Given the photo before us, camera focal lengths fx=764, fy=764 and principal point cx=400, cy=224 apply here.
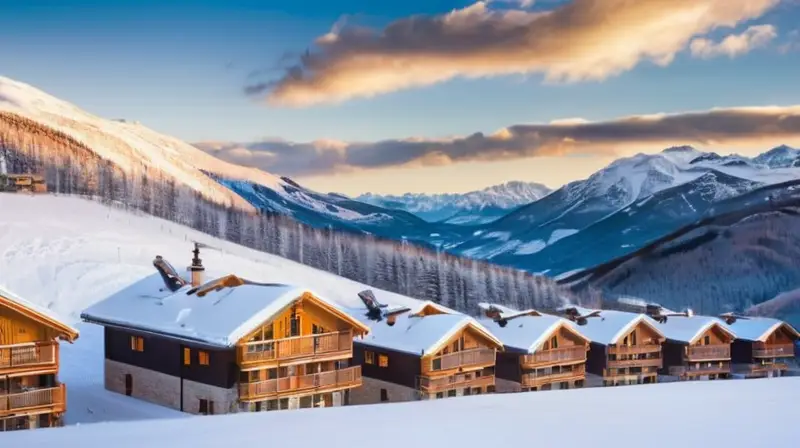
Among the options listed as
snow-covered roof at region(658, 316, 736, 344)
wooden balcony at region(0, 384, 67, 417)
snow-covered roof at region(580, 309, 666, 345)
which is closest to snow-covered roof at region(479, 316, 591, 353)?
snow-covered roof at region(580, 309, 666, 345)

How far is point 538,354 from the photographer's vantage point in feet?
165

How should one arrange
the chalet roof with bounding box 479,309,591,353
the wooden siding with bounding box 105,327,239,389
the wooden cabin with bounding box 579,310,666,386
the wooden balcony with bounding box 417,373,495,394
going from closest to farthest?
1. the wooden siding with bounding box 105,327,239,389
2. the wooden balcony with bounding box 417,373,495,394
3. the chalet roof with bounding box 479,309,591,353
4. the wooden cabin with bounding box 579,310,666,386

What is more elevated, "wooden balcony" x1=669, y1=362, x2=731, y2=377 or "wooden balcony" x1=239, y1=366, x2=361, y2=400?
"wooden balcony" x1=239, y1=366, x2=361, y2=400

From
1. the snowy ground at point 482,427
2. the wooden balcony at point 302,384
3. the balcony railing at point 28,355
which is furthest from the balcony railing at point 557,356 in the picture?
the balcony railing at point 28,355

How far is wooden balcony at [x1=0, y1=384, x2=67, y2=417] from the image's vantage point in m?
28.3

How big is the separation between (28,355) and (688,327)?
52.3 m

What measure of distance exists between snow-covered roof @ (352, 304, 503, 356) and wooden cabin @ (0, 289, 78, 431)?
1798 cm

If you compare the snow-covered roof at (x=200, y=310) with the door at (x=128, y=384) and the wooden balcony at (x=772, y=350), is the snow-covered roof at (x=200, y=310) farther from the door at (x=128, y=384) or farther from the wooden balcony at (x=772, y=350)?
the wooden balcony at (x=772, y=350)

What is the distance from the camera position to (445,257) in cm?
17212

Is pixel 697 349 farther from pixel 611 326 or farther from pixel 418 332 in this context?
pixel 418 332

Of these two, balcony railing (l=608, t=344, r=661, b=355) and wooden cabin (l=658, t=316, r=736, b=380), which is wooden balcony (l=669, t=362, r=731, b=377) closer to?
wooden cabin (l=658, t=316, r=736, b=380)

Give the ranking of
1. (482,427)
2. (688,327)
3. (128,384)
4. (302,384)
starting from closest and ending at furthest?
(482,427) → (302,384) → (128,384) → (688,327)

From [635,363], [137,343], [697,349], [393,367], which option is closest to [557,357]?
[635,363]

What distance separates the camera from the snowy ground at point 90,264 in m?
41.7
